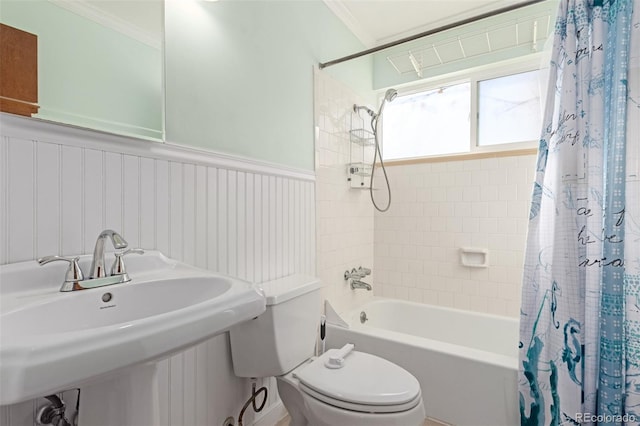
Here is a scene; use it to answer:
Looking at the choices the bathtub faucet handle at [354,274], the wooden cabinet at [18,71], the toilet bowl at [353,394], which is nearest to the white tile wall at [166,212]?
the wooden cabinet at [18,71]

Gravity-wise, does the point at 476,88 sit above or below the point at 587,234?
above

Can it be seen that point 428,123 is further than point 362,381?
Yes

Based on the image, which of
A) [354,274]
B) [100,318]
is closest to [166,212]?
[100,318]

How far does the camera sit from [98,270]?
35.5 inches

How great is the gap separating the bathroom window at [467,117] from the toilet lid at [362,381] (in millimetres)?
1799

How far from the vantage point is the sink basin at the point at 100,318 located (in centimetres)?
47

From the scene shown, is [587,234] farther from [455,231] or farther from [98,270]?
[98,270]

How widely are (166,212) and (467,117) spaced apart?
2279mm

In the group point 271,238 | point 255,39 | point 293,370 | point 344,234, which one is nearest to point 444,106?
point 344,234

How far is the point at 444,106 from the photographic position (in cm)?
261

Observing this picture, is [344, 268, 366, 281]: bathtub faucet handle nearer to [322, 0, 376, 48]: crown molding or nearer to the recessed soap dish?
the recessed soap dish

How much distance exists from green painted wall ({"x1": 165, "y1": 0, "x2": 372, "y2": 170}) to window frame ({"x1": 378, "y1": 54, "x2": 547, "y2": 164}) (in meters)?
0.89

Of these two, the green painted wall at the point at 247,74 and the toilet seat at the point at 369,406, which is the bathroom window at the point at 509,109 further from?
the toilet seat at the point at 369,406

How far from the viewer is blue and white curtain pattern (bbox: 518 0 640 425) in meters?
1.19
